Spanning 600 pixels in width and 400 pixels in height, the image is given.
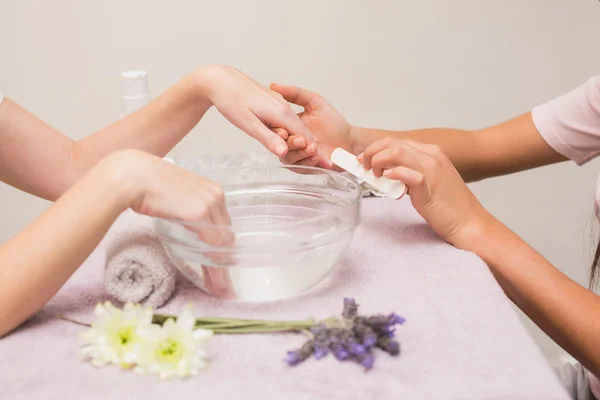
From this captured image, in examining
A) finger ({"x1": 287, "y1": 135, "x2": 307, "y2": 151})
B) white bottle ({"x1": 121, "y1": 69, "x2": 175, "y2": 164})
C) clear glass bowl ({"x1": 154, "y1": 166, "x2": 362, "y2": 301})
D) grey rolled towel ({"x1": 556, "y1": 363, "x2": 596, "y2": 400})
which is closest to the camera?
clear glass bowl ({"x1": 154, "y1": 166, "x2": 362, "y2": 301})

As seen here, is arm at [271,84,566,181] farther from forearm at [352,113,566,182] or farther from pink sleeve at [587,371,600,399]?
pink sleeve at [587,371,600,399]

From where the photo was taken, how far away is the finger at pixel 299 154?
0.78m

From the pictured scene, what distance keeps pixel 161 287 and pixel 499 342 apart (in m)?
0.30

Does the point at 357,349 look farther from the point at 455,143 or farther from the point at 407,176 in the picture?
the point at 455,143

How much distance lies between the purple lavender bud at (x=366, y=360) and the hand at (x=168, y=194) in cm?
16

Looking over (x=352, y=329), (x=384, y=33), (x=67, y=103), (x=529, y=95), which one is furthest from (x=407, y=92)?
(x=352, y=329)

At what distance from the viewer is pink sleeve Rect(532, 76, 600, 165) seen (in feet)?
3.14

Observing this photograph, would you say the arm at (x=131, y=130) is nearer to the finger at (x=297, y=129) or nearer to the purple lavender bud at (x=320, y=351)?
the finger at (x=297, y=129)

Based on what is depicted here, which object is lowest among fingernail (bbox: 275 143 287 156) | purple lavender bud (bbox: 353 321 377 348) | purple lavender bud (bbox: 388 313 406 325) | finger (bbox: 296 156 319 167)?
purple lavender bud (bbox: 353 321 377 348)

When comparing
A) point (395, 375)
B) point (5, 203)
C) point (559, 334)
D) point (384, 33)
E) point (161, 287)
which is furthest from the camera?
point (5, 203)

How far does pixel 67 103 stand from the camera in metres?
1.44

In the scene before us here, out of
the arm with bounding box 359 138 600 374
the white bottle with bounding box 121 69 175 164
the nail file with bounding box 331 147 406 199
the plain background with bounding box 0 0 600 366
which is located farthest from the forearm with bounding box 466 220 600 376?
the plain background with bounding box 0 0 600 366

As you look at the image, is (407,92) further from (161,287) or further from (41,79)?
(161,287)

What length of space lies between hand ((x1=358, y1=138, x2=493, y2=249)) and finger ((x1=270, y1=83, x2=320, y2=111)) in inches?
8.0
